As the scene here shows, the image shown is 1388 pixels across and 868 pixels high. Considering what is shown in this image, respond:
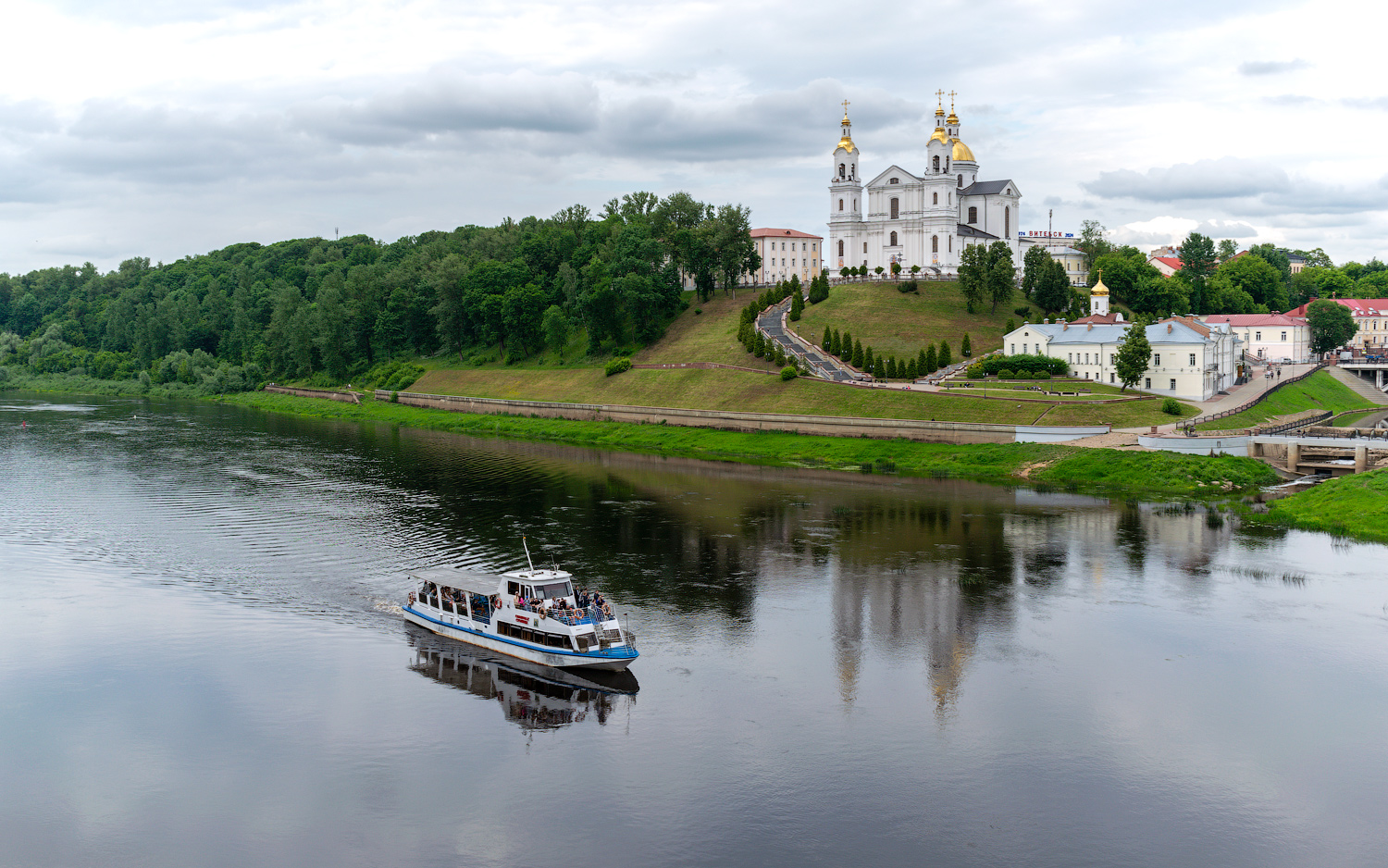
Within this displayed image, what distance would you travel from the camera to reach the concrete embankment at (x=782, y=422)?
244ft

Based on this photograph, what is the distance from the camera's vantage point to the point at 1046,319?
112812 millimetres

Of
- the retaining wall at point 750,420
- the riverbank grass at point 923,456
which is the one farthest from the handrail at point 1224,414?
the retaining wall at point 750,420

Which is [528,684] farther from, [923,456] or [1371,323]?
[1371,323]

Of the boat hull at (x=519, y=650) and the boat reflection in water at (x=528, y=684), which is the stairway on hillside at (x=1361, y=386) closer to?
the boat hull at (x=519, y=650)

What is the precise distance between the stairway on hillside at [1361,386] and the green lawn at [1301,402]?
1760mm

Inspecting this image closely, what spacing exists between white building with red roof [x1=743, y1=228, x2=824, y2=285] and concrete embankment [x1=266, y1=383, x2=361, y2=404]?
63065mm

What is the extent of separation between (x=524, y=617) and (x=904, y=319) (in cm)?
8586

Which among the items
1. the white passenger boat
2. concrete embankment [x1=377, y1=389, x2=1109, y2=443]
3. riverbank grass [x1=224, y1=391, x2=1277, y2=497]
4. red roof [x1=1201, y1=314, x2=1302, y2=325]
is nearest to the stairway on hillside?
red roof [x1=1201, y1=314, x2=1302, y2=325]

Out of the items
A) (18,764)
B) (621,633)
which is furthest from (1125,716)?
(18,764)

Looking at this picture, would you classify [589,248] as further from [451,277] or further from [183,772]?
[183,772]

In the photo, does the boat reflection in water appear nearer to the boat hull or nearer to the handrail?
the boat hull

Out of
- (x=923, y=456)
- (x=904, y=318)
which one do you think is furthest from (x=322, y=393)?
(x=923, y=456)

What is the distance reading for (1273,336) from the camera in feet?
395

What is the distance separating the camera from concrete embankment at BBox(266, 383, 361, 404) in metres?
128
